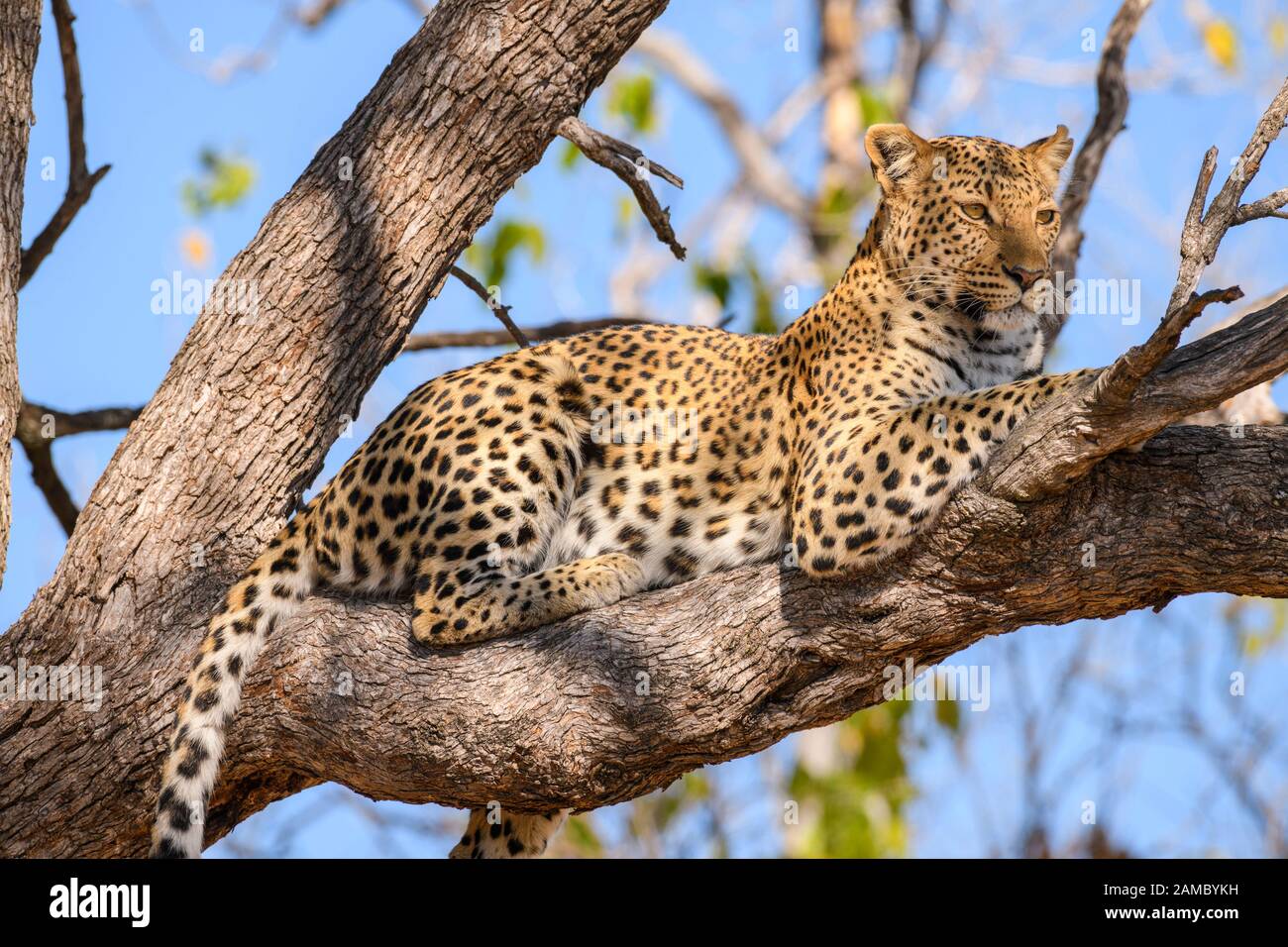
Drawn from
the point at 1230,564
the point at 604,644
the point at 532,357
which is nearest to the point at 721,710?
the point at 604,644

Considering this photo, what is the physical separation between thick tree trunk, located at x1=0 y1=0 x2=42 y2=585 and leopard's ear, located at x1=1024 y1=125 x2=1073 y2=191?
5.06 metres

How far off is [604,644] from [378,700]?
99 cm

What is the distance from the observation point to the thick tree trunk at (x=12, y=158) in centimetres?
750

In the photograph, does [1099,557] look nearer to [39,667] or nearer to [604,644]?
Result: [604,644]

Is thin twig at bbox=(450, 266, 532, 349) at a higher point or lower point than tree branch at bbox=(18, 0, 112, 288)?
lower

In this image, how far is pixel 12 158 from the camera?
25.4ft

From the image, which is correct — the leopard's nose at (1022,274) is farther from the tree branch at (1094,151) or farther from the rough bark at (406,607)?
the tree branch at (1094,151)

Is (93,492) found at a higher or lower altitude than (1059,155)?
lower

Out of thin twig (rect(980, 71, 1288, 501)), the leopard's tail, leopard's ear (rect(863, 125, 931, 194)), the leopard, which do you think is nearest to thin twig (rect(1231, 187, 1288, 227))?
thin twig (rect(980, 71, 1288, 501))

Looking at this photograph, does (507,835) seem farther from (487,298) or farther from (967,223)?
(967,223)

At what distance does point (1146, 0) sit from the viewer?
37.9 feet

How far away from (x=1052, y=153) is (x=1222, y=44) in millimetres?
14360

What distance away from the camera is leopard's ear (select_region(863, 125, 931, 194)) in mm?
8344

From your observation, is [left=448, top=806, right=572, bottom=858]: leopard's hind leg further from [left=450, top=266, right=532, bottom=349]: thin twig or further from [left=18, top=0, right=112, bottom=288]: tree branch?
[left=18, top=0, right=112, bottom=288]: tree branch
